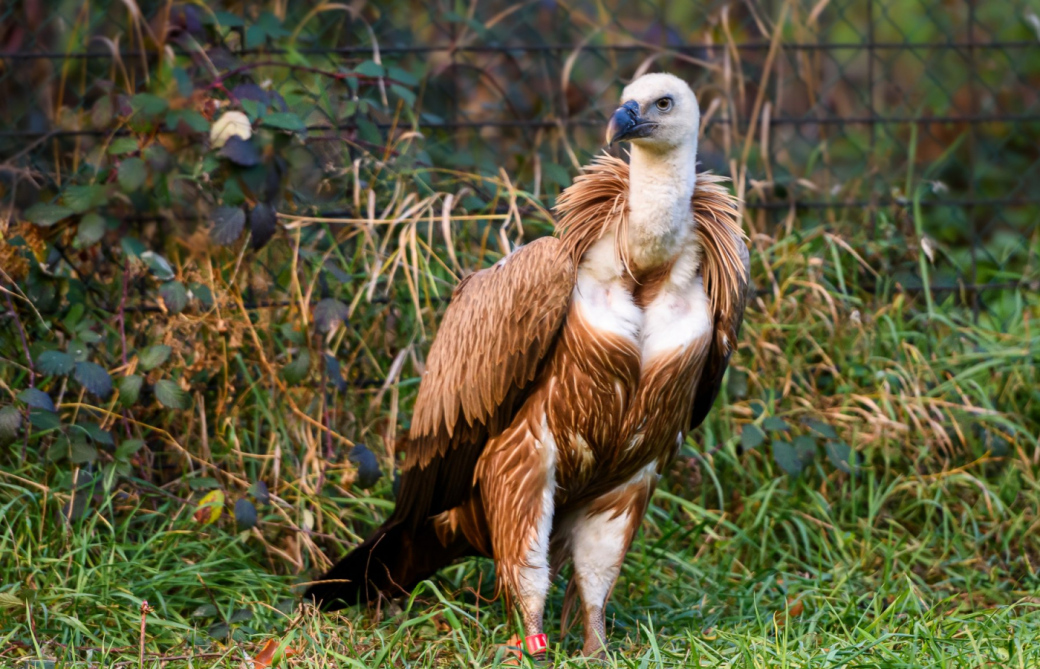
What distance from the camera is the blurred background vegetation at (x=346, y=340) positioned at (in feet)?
11.6

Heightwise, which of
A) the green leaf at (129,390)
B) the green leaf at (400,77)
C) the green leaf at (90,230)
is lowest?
the green leaf at (129,390)

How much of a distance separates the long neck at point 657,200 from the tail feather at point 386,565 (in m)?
1.11

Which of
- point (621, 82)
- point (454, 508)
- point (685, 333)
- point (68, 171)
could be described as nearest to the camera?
→ point (685, 333)

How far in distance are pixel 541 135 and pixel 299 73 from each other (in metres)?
0.99

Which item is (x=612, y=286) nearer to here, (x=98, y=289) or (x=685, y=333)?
(x=685, y=333)

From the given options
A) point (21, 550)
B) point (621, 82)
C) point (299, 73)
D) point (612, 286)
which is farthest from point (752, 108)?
point (21, 550)

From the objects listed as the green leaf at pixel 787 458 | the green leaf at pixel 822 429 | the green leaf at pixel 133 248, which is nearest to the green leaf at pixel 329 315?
the green leaf at pixel 133 248

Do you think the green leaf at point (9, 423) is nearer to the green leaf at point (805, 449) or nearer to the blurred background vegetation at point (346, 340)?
the blurred background vegetation at point (346, 340)

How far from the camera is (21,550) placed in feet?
11.2

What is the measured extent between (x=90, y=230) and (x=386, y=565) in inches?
56.7

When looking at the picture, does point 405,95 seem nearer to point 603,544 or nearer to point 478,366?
point 478,366

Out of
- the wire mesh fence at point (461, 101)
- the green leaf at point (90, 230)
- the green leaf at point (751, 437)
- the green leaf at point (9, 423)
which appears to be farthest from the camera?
the wire mesh fence at point (461, 101)

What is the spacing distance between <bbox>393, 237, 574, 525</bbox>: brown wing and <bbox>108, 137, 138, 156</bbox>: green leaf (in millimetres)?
1285

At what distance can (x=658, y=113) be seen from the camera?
110 inches
